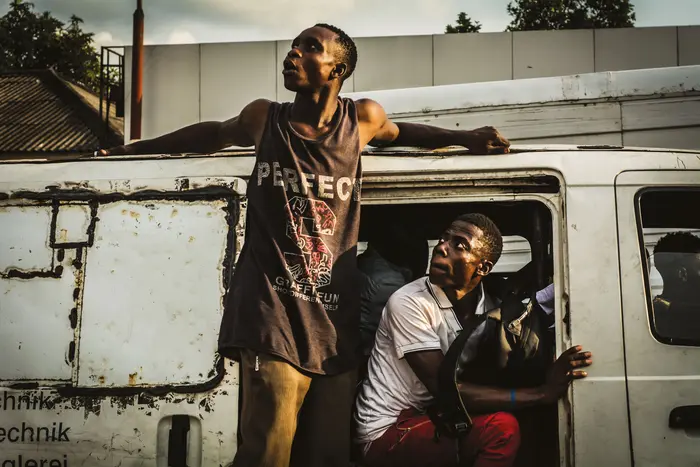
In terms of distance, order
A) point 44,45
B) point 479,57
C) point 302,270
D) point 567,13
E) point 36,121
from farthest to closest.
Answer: point 44,45
point 567,13
point 36,121
point 479,57
point 302,270

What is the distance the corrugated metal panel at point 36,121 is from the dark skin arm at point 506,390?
18677mm

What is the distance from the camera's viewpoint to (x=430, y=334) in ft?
9.45

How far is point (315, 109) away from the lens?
9.58 feet

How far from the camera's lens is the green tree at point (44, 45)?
31.4 metres

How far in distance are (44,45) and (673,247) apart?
32.6 m

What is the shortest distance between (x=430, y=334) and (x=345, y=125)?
2.86 ft

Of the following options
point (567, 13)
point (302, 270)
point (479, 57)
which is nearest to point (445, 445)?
point (302, 270)

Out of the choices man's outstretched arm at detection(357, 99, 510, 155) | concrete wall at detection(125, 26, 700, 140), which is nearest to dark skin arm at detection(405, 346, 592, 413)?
man's outstretched arm at detection(357, 99, 510, 155)

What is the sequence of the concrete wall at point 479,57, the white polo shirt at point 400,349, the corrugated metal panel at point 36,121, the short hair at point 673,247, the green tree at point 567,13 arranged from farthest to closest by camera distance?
the green tree at point 567,13
the corrugated metal panel at point 36,121
the concrete wall at point 479,57
the short hair at point 673,247
the white polo shirt at point 400,349

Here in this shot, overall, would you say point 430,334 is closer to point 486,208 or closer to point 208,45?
point 486,208

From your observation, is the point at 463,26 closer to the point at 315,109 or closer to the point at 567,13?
the point at 567,13

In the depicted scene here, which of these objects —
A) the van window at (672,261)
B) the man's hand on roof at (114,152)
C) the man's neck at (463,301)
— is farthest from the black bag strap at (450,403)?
the man's hand on roof at (114,152)

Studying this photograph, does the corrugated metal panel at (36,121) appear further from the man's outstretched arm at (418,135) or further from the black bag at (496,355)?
the black bag at (496,355)

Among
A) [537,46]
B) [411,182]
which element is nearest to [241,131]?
[411,182]
